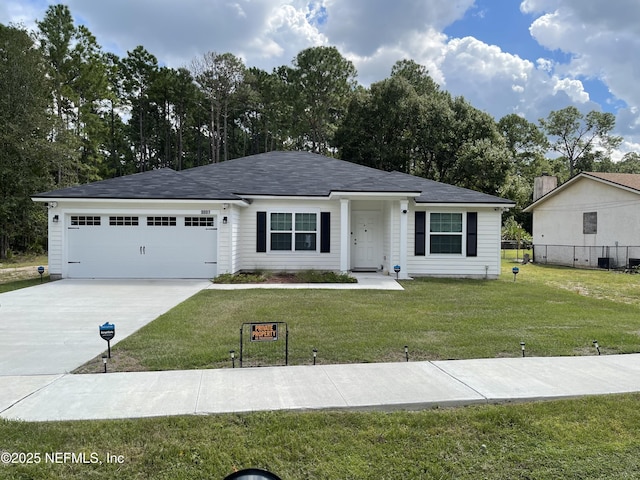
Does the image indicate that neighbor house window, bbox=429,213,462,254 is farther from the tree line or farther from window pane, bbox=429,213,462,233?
the tree line

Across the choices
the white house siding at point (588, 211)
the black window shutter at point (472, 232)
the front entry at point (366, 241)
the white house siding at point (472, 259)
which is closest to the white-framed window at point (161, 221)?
the front entry at point (366, 241)

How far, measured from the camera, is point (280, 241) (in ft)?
Answer: 47.2

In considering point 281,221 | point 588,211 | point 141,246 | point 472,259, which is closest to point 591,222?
point 588,211

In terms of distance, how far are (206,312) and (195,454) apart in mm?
5161

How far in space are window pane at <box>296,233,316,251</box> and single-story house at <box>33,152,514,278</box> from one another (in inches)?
1.4

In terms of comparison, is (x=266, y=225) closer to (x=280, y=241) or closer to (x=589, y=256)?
(x=280, y=241)

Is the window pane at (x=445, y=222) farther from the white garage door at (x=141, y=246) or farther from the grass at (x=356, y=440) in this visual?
the grass at (x=356, y=440)

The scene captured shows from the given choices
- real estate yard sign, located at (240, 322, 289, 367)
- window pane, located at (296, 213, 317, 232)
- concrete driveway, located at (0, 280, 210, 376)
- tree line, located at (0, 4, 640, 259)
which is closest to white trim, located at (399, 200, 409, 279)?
window pane, located at (296, 213, 317, 232)

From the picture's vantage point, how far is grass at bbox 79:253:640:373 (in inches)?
212

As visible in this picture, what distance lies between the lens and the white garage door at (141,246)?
506 inches

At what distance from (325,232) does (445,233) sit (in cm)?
404

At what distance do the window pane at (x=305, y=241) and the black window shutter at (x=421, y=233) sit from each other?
11.5 ft

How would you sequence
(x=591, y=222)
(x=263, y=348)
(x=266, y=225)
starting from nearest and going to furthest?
(x=263, y=348), (x=266, y=225), (x=591, y=222)

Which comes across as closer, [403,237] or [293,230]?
[403,237]
